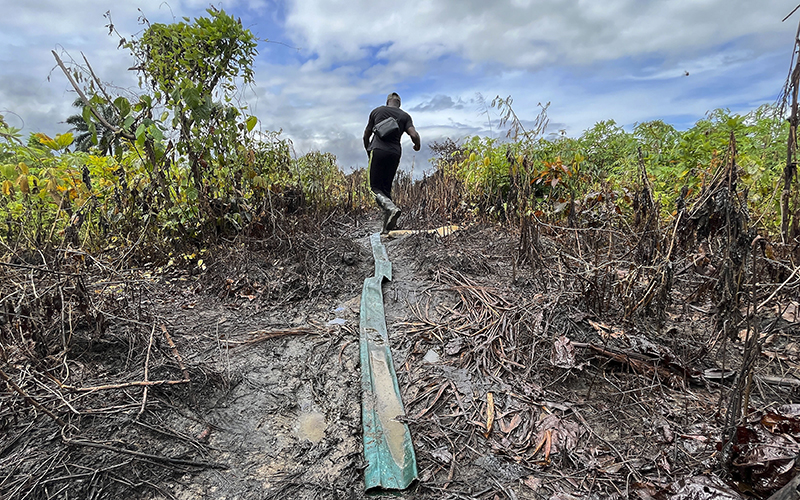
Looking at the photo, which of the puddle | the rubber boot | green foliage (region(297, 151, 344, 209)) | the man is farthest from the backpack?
the puddle

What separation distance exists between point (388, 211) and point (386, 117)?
1.39 m

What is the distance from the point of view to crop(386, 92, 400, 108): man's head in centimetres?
574

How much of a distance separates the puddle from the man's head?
488 cm

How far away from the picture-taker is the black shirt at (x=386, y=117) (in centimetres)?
553

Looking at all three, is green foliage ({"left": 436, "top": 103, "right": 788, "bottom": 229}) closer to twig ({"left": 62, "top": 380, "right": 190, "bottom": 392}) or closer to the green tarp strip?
the green tarp strip

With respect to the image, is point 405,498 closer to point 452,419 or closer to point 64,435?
point 452,419

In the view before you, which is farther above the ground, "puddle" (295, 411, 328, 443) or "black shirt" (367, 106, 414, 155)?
"black shirt" (367, 106, 414, 155)

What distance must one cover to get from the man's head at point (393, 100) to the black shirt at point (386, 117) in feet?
0.48

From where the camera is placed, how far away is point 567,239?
315cm

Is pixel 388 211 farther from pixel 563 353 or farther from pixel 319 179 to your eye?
pixel 563 353

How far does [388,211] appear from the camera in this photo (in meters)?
5.48

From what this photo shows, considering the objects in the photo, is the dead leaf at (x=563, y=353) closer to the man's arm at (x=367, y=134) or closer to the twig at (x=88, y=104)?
the twig at (x=88, y=104)

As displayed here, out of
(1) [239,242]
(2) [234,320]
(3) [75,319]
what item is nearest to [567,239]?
A: (2) [234,320]

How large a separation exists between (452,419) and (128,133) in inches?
139
